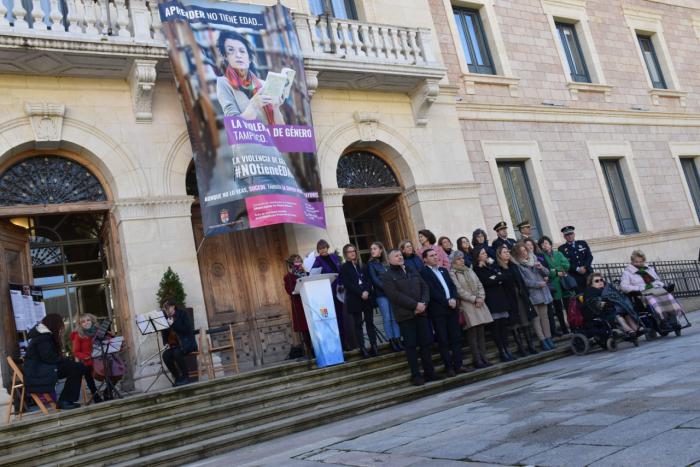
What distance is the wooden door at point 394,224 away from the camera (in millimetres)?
12977

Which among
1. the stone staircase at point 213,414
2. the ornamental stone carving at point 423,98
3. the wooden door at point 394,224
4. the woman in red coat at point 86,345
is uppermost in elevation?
the ornamental stone carving at point 423,98

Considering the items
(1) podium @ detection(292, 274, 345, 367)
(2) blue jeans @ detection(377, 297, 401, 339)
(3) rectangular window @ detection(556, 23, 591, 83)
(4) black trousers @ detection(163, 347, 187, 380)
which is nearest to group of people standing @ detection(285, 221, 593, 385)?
(2) blue jeans @ detection(377, 297, 401, 339)

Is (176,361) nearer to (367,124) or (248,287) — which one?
(248,287)

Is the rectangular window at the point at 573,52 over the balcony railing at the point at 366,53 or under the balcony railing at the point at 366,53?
over

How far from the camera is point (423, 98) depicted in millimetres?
12711

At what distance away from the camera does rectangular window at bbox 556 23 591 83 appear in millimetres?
16641

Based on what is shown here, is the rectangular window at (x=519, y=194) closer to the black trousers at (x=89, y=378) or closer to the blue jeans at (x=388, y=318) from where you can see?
the blue jeans at (x=388, y=318)

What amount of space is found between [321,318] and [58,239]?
5.55m

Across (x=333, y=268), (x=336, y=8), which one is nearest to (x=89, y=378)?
(x=333, y=268)

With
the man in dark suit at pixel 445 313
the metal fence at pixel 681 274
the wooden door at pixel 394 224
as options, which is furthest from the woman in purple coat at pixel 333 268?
the metal fence at pixel 681 274

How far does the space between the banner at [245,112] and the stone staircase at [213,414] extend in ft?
8.94

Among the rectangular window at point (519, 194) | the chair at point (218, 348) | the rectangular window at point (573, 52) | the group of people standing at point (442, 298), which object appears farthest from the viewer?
the rectangular window at point (573, 52)

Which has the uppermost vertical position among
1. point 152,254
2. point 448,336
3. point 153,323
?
point 152,254

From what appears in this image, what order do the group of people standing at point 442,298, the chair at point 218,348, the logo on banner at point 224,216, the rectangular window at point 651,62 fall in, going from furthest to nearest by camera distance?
the rectangular window at point 651,62 → the logo on banner at point 224,216 → the chair at point 218,348 → the group of people standing at point 442,298
